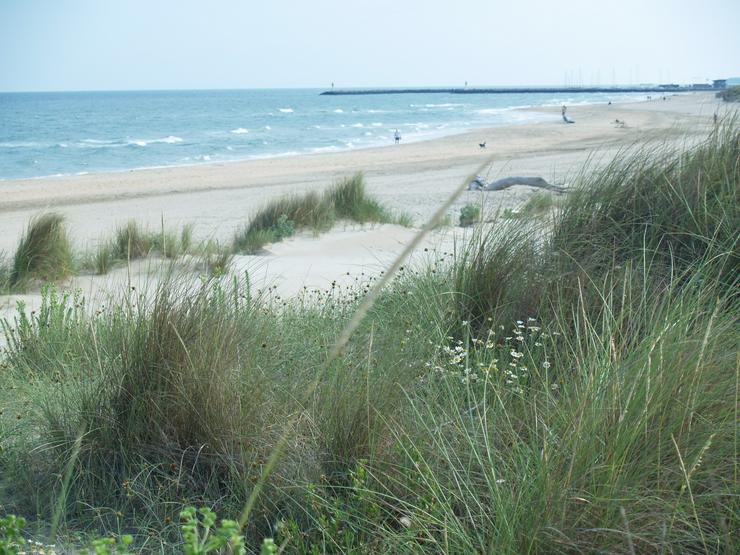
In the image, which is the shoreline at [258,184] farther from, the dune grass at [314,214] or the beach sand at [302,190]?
the dune grass at [314,214]

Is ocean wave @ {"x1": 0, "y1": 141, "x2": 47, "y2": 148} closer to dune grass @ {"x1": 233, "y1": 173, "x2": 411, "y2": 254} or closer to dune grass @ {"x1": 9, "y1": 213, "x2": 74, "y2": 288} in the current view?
dune grass @ {"x1": 233, "y1": 173, "x2": 411, "y2": 254}

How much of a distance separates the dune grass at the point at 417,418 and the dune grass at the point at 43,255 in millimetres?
3277

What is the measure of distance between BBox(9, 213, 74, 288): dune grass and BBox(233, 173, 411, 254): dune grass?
82.0 inches

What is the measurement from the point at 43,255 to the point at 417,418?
5956 mm

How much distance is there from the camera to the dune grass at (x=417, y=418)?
77.9 inches

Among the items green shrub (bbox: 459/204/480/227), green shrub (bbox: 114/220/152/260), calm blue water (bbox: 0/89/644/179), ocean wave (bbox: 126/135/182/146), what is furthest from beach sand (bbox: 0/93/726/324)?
ocean wave (bbox: 126/135/182/146)

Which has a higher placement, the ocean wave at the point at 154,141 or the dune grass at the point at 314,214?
the ocean wave at the point at 154,141

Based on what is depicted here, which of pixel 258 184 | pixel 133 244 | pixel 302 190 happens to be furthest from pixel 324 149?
pixel 133 244

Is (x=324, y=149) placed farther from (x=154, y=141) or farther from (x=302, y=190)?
(x=302, y=190)

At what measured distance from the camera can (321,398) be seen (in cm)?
280

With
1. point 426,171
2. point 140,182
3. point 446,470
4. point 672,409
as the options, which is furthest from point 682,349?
point 140,182

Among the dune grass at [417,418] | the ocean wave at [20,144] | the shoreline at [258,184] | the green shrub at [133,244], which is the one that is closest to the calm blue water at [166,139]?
the ocean wave at [20,144]

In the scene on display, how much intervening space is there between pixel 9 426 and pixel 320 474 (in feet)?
4.90

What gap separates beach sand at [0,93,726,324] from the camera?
24.3 feet
